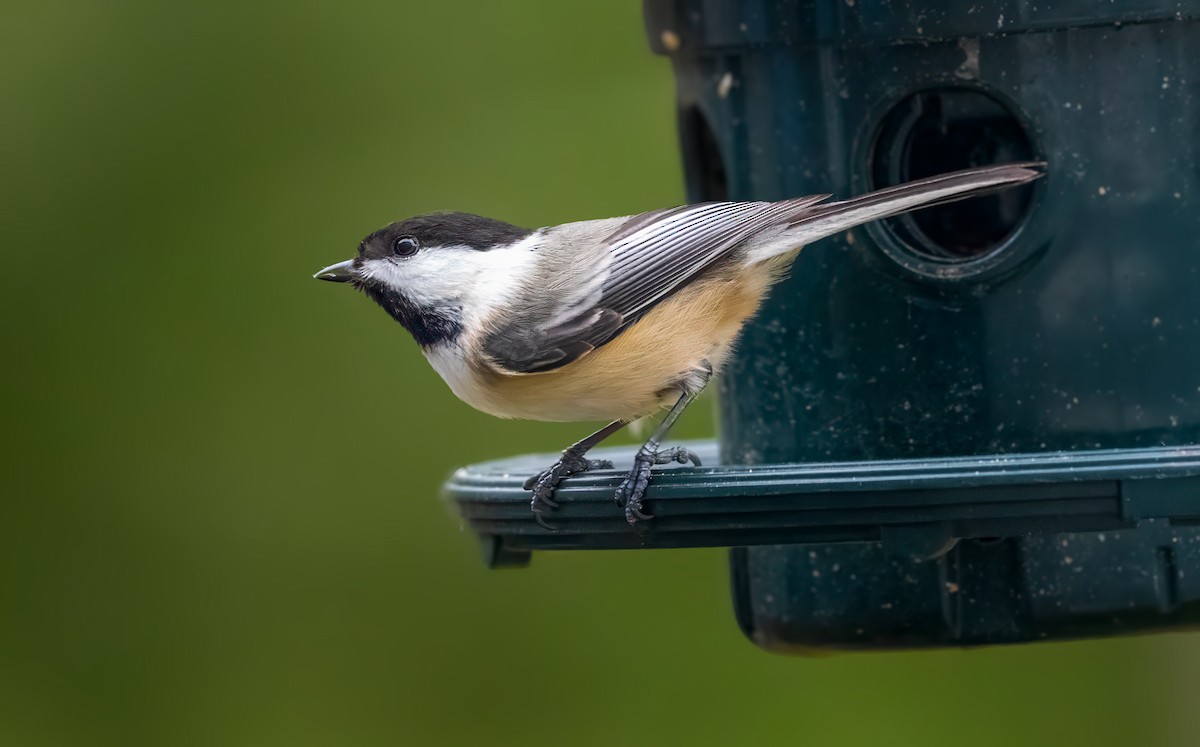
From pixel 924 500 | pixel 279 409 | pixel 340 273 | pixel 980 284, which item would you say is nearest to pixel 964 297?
pixel 980 284

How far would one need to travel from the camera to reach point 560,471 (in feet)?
11.9

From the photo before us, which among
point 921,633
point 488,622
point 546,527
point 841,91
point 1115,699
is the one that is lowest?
point 1115,699

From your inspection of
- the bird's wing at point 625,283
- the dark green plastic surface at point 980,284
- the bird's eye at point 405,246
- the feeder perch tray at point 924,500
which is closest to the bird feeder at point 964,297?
the dark green plastic surface at point 980,284

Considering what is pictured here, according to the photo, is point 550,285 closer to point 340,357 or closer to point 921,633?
point 921,633

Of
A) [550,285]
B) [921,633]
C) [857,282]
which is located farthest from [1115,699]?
[550,285]

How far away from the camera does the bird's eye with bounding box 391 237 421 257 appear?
4035mm

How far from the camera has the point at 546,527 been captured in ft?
11.0

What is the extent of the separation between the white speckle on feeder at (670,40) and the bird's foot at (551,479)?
117cm

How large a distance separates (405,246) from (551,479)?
2.94ft

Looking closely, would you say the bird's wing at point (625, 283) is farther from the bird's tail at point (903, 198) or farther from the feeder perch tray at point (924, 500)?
the feeder perch tray at point (924, 500)

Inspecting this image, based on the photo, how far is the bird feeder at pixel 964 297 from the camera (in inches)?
144

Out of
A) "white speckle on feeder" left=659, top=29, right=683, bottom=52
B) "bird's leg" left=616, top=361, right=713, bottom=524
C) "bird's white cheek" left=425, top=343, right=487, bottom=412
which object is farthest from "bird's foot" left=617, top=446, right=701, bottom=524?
"white speckle on feeder" left=659, top=29, right=683, bottom=52

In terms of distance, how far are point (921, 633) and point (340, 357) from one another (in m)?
3.29

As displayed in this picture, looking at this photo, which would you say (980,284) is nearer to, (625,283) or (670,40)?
(625,283)
